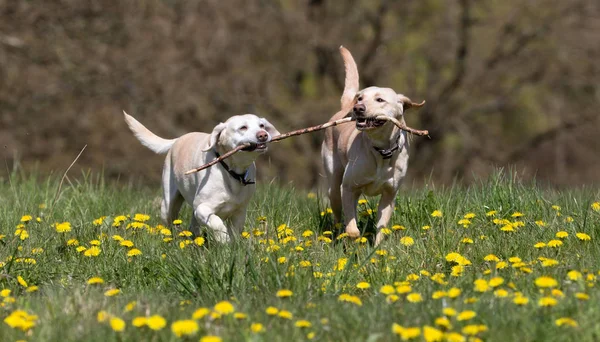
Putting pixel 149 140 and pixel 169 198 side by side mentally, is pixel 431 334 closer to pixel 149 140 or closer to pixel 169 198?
pixel 169 198

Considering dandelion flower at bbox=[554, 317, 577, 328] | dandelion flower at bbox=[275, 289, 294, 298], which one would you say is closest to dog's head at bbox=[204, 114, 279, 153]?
dandelion flower at bbox=[275, 289, 294, 298]

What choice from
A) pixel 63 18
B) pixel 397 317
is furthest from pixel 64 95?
pixel 397 317

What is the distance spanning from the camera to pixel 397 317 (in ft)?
12.8

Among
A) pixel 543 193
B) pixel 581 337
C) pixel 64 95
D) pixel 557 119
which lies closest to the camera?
pixel 581 337

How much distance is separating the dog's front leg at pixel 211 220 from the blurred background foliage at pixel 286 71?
387 inches

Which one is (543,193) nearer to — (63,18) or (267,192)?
(267,192)

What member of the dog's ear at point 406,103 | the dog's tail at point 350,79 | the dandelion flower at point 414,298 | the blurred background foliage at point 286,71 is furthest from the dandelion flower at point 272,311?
the blurred background foliage at point 286,71

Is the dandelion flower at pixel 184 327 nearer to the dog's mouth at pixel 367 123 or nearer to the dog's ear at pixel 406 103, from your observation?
the dog's mouth at pixel 367 123

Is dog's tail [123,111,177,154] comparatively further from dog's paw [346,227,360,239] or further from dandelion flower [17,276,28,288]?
dandelion flower [17,276,28,288]

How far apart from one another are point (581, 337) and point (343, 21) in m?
15.7

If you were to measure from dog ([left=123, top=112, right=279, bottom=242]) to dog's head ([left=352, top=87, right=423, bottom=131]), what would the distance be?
0.61 m

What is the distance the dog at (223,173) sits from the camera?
19.4 ft

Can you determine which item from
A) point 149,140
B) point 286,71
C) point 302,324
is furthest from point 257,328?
point 286,71

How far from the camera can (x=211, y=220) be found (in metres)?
5.96
